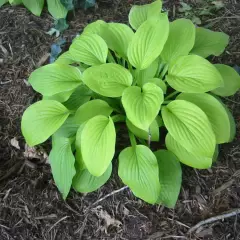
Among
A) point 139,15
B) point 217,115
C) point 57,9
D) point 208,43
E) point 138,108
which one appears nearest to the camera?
point 138,108

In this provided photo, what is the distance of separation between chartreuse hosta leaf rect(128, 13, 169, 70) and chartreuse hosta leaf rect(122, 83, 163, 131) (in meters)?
0.16

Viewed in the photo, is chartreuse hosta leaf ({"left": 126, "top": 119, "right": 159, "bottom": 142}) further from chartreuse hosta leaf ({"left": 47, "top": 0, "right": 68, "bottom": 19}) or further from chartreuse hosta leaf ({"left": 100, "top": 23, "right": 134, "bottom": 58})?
chartreuse hosta leaf ({"left": 47, "top": 0, "right": 68, "bottom": 19})

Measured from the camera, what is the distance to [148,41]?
6.07 ft

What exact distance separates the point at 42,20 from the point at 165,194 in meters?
1.69

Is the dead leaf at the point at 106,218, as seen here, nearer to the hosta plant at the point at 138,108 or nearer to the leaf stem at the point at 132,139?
the hosta plant at the point at 138,108

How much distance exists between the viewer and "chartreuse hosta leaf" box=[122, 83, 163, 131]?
1606mm

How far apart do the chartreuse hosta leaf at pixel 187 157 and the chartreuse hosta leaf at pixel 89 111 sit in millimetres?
370

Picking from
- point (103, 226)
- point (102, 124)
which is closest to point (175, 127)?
point (102, 124)

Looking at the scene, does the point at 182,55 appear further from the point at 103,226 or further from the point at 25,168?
the point at 25,168

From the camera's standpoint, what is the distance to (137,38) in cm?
185

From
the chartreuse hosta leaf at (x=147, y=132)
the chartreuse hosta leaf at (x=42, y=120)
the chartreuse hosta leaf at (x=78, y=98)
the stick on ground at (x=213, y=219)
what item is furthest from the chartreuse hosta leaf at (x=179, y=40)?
the stick on ground at (x=213, y=219)

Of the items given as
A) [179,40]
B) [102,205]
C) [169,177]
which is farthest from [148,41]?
[102,205]

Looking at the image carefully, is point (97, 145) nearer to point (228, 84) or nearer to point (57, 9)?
point (228, 84)

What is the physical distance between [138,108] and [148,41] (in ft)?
1.30
